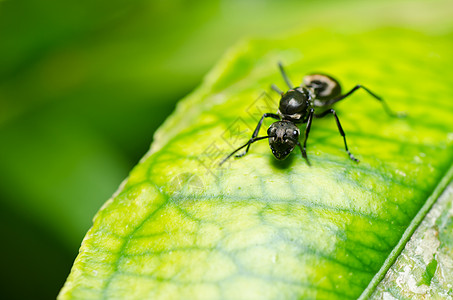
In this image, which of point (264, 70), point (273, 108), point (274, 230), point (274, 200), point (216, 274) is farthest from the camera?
point (264, 70)

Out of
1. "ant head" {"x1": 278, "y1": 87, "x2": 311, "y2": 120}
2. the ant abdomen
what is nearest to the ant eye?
"ant head" {"x1": 278, "y1": 87, "x2": 311, "y2": 120}

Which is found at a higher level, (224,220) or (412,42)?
(224,220)

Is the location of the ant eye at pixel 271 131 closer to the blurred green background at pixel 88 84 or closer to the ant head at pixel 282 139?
the ant head at pixel 282 139

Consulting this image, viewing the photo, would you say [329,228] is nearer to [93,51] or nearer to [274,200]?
[274,200]

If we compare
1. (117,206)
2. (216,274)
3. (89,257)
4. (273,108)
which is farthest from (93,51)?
(216,274)

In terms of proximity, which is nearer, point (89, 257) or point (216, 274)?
point (216, 274)

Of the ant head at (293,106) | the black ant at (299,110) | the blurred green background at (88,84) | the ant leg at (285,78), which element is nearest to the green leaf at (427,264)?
the black ant at (299,110)

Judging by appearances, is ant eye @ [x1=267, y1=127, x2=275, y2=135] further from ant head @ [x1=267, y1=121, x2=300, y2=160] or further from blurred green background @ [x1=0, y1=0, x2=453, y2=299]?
blurred green background @ [x1=0, y1=0, x2=453, y2=299]

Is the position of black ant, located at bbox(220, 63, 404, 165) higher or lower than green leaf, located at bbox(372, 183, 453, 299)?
higher
